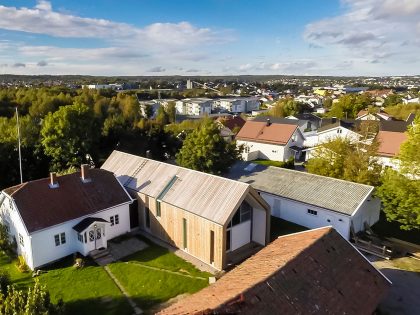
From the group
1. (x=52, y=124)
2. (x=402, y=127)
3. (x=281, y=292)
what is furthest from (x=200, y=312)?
(x=402, y=127)

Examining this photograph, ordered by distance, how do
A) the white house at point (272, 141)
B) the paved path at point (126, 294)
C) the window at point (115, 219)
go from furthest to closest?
the white house at point (272, 141) < the window at point (115, 219) < the paved path at point (126, 294)

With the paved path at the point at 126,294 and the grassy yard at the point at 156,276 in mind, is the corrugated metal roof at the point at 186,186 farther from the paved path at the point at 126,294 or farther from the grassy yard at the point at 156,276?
the paved path at the point at 126,294

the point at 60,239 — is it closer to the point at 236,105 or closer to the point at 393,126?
the point at 393,126

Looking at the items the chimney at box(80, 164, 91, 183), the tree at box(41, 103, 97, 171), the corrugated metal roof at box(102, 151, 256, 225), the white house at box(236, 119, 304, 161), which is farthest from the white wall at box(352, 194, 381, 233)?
the tree at box(41, 103, 97, 171)

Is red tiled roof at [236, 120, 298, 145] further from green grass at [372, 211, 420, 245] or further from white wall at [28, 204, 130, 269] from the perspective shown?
white wall at [28, 204, 130, 269]

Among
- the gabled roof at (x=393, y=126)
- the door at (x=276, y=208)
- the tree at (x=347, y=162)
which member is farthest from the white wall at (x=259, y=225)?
the gabled roof at (x=393, y=126)

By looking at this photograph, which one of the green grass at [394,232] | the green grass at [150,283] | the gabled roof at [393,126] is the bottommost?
the green grass at [150,283]

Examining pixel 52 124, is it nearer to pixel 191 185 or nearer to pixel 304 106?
pixel 191 185

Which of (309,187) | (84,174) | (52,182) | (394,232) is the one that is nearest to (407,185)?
(394,232)
